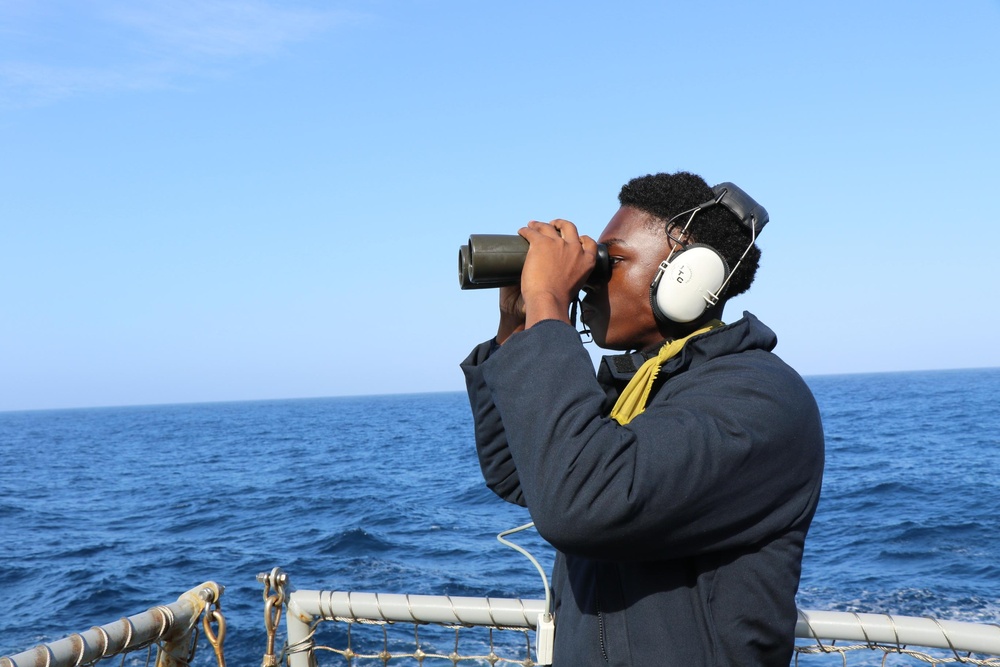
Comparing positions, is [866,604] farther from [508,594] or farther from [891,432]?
[891,432]

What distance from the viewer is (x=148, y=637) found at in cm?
232

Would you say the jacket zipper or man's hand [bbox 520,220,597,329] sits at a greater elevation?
man's hand [bbox 520,220,597,329]

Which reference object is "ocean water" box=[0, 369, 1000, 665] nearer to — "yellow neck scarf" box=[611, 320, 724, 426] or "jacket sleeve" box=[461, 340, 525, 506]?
"jacket sleeve" box=[461, 340, 525, 506]

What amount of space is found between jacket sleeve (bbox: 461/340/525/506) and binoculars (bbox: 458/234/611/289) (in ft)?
1.19

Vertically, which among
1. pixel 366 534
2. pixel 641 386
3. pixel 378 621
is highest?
pixel 641 386

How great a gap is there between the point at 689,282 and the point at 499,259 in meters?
0.36

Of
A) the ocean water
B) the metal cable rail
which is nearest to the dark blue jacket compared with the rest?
the metal cable rail

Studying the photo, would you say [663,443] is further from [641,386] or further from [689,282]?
[689,282]

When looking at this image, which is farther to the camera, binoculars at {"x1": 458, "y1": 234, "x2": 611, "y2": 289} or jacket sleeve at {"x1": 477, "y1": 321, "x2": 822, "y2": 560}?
binoculars at {"x1": 458, "y1": 234, "x2": 611, "y2": 289}

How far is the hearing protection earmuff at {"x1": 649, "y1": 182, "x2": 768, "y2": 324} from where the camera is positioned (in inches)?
64.5

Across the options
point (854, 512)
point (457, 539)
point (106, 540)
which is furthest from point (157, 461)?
point (854, 512)

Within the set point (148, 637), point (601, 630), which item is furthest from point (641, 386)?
point (148, 637)

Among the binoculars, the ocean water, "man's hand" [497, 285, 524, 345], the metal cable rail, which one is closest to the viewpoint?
the binoculars

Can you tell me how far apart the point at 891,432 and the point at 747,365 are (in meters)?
32.6
